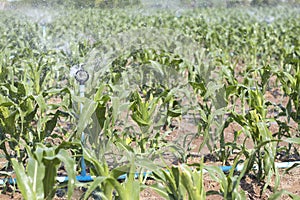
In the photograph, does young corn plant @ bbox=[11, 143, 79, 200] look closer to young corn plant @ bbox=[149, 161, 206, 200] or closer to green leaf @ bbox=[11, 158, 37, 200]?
green leaf @ bbox=[11, 158, 37, 200]

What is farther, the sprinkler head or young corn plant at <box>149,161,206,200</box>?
the sprinkler head

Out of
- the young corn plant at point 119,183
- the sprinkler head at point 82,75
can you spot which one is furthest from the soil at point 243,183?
the sprinkler head at point 82,75

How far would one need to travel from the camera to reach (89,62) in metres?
2.38

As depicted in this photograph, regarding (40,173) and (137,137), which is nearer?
(40,173)

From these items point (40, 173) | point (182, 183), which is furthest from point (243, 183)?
point (40, 173)

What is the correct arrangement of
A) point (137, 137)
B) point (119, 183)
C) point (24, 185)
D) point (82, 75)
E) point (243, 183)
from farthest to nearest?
point (137, 137) < point (243, 183) < point (82, 75) < point (119, 183) < point (24, 185)

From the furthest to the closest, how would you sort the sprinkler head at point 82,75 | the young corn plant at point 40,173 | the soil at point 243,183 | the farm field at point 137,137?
the soil at point 243,183 → the sprinkler head at point 82,75 → the farm field at point 137,137 → the young corn plant at point 40,173

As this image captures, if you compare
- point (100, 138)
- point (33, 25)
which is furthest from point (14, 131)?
point (33, 25)

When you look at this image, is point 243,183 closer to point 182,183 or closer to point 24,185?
point 182,183

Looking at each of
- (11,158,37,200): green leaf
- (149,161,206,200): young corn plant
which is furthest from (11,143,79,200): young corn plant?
(149,161,206,200): young corn plant

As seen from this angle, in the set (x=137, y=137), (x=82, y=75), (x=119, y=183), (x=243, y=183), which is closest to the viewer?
(x=119, y=183)

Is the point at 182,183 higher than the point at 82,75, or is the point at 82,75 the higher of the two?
the point at 82,75

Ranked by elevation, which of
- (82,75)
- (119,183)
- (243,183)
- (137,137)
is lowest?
(243,183)

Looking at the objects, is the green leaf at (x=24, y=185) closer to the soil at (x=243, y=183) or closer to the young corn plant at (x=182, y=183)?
the young corn plant at (x=182, y=183)
